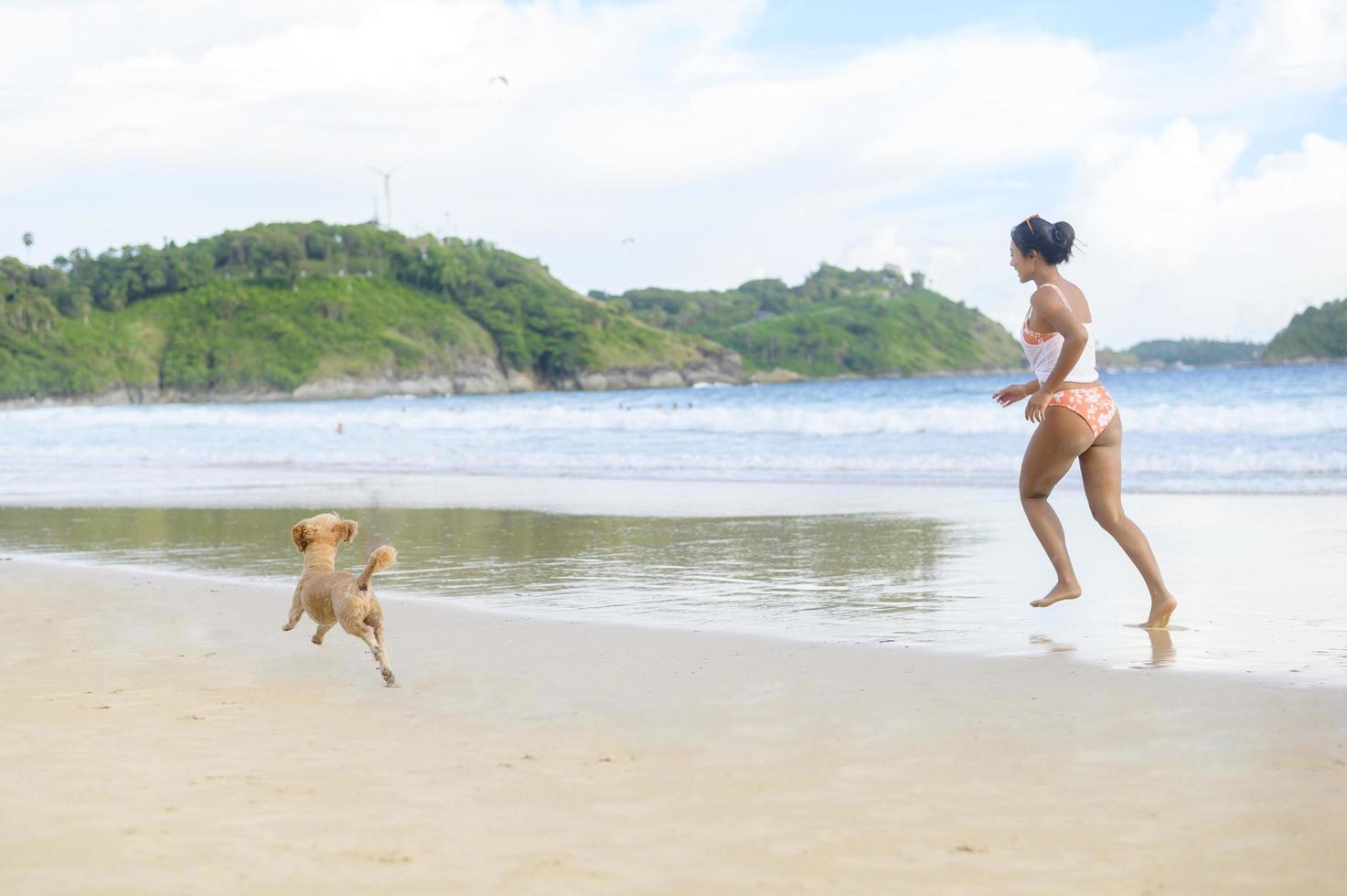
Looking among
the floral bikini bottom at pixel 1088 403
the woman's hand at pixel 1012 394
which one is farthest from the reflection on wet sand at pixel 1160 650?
the woman's hand at pixel 1012 394

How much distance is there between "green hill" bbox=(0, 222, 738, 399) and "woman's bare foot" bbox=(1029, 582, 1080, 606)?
129 metres

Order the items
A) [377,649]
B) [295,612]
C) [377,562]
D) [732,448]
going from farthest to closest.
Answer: [732,448] → [295,612] → [377,649] → [377,562]

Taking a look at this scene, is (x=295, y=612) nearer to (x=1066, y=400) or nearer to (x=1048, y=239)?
(x=1066, y=400)

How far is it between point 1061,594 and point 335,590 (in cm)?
349

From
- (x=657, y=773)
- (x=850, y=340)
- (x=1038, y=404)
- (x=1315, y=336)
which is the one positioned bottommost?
(x=657, y=773)

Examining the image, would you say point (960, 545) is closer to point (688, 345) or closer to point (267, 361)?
point (267, 361)

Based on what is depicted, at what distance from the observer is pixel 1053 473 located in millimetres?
6082

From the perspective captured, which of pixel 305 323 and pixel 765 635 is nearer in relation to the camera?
pixel 765 635

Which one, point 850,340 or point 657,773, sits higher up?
point 850,340

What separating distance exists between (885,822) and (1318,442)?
57.2 ft

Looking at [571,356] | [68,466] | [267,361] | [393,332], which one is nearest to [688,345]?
[571,356]

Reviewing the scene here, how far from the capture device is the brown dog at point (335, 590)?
486 centimetres

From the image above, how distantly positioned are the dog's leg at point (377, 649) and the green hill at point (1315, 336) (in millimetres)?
112131

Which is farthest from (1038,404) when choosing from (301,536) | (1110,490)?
(301,536)
